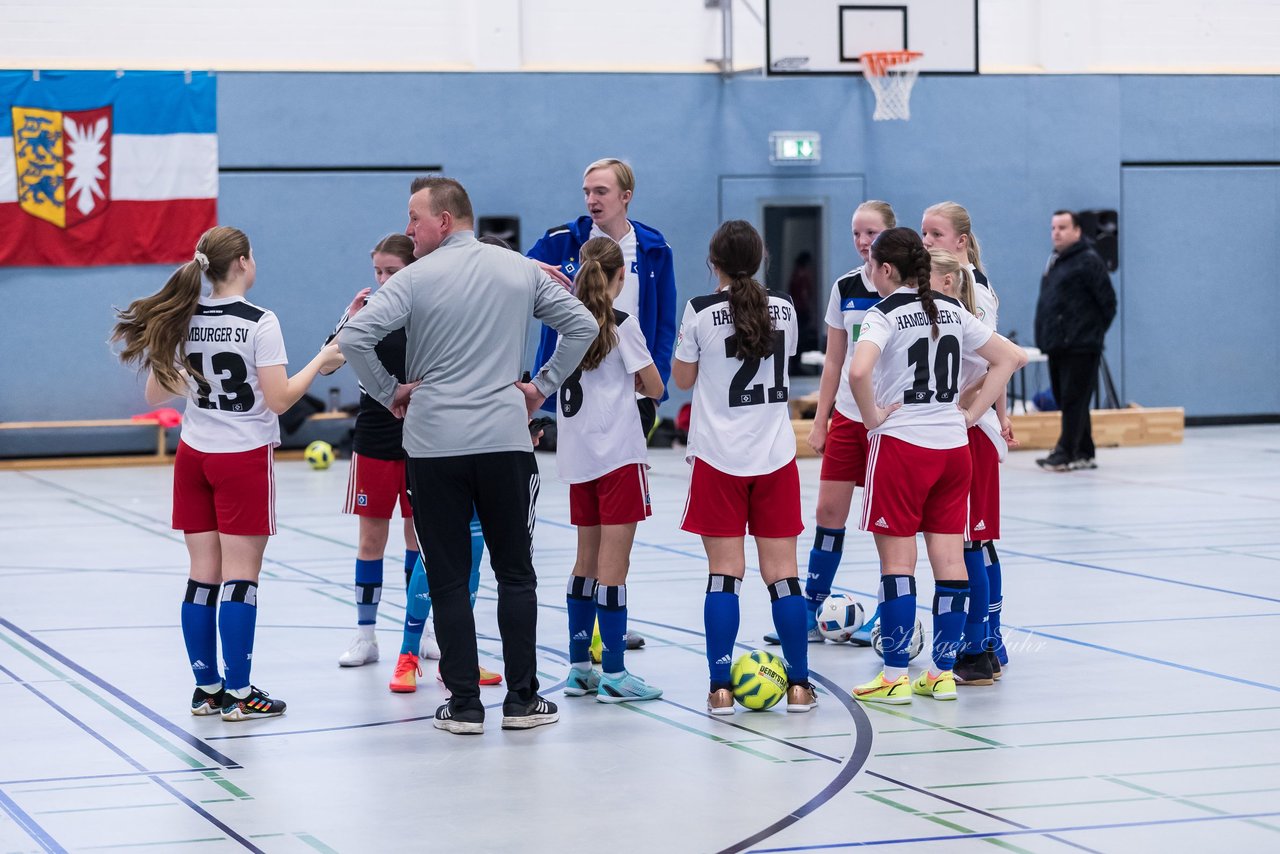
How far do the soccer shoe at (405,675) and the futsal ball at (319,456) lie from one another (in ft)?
30.9

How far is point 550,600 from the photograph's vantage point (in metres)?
7.99

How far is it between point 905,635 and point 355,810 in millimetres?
2118

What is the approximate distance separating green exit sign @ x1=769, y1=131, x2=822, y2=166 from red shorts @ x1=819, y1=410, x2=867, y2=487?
36.8ft

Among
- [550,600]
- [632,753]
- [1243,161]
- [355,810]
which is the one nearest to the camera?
[355,810]

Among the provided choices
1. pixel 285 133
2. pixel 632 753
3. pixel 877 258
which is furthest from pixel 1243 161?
pixel 632 753

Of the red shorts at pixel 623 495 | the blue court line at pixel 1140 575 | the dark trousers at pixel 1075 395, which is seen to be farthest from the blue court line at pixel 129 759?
the dark trousers at pixel 1075 395

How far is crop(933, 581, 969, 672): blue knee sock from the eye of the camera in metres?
5.66

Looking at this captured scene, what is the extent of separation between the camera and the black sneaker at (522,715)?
5.26 metres

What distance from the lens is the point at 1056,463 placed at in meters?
14.4

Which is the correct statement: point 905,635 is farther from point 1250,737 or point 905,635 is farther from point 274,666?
point 274,666

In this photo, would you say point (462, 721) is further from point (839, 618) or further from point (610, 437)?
point (839, 618)

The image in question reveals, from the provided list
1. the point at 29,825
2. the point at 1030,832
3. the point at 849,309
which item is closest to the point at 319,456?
the point at 849,309

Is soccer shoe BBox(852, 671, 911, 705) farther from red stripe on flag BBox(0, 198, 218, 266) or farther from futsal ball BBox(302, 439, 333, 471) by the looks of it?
red stripe on flag BBox(0, 198, 218, 266)

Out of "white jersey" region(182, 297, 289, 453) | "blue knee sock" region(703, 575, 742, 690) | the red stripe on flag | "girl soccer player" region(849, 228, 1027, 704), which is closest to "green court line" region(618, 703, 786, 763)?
"blue knee sock" region(703, 575, 742, 690)
